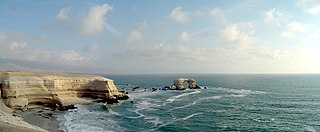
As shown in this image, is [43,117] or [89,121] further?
[43,117]

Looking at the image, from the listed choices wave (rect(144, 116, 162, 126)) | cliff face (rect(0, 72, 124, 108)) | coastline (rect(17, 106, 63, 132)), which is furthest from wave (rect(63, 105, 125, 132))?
cliff face (rect(0, 72, 124, 108))

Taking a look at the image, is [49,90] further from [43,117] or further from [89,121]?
[89,121]

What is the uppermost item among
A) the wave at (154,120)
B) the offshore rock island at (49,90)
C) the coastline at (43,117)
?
the offshore rock island at (49,90)

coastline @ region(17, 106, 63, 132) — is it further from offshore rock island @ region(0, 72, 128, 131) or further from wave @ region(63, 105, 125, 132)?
offshore rock island @ region(0, 72, 128, 131)

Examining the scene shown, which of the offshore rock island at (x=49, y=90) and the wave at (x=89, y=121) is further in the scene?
the offshore rock island at (x=49, y=90)

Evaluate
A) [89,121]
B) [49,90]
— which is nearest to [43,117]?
[89,121]

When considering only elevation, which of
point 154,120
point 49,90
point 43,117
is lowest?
point 154,120

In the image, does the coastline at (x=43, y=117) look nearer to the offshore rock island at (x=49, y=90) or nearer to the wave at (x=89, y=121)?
the wave at (x=89, y=121)

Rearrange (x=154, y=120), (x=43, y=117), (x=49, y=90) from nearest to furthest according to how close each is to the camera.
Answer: (x=154, y=120) < (x=43, y=117) < (x=49, y=90)

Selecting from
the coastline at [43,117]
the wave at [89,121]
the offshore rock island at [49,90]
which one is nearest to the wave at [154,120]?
the wave at [89,121]
